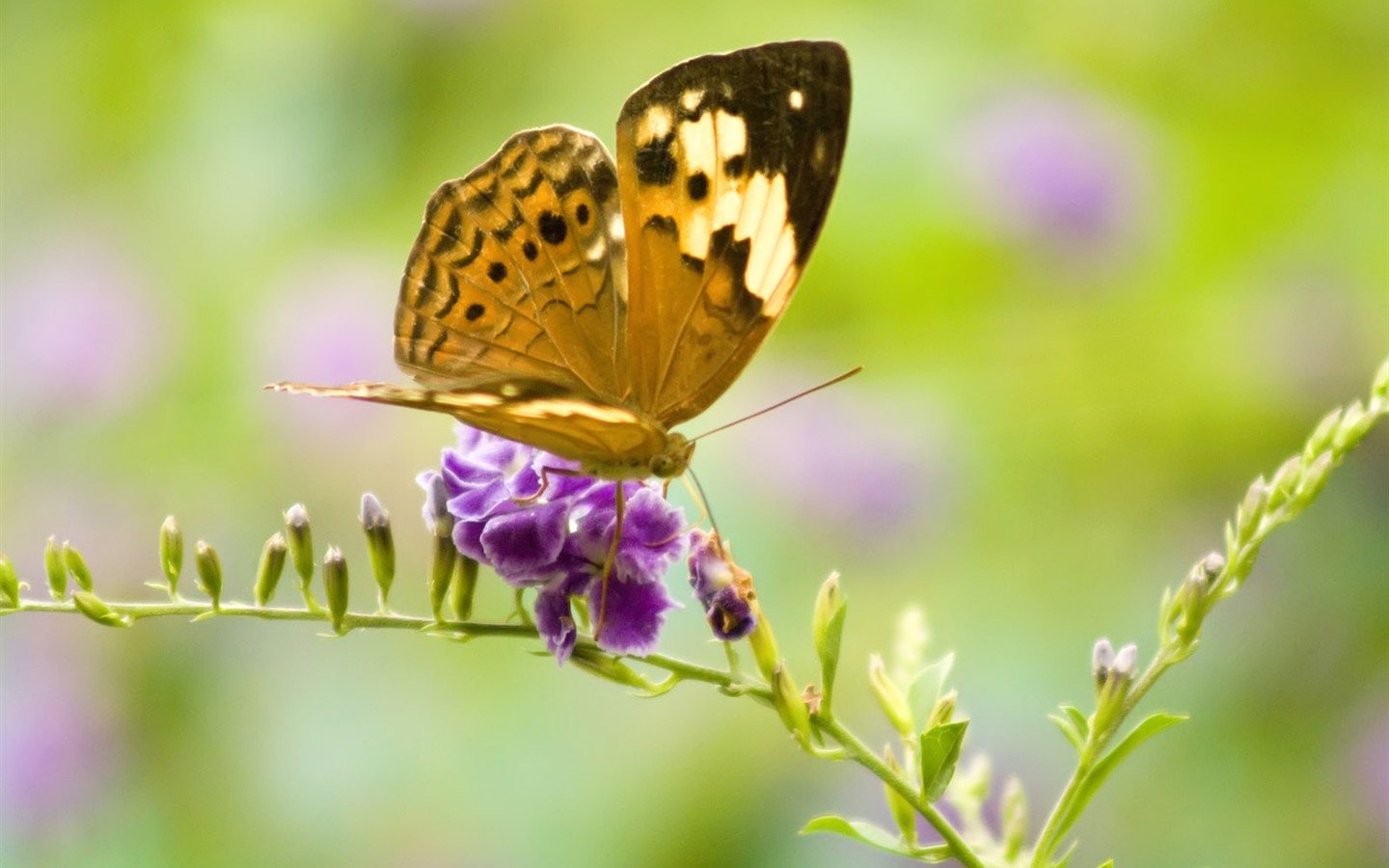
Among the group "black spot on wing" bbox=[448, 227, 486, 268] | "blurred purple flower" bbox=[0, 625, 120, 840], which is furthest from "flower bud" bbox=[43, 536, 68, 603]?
"blurred purple flower" bbox=[0, 625, 120, 840]

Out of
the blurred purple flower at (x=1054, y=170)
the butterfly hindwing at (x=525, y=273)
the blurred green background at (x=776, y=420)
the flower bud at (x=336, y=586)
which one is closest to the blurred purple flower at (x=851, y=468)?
the blurred green background at (x=776, y=420)

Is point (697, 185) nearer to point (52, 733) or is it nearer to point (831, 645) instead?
point (831, 645)

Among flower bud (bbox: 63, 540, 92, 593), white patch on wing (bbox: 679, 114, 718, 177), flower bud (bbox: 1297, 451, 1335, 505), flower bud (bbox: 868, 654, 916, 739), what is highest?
white patch on wing (bbox: 679, 114, 718, 177)

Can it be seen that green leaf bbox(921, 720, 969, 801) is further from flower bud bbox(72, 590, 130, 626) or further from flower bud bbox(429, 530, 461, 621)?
flower bud bbox(72, 590, 130, 626)

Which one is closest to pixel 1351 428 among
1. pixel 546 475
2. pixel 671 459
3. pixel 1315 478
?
pixel 1315 478

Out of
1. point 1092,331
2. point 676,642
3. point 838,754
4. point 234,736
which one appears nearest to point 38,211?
point 234,736

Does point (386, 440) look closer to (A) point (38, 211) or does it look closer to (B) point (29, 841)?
(B) point (29, 841)

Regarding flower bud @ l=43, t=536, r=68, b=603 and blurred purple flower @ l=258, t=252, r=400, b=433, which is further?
blurred purple flower @ l=258, t=252, r=400, b=433

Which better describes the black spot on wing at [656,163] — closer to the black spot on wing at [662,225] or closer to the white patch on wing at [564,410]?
the black spot on wing at [662,225]
